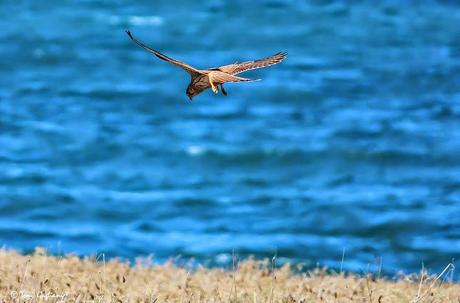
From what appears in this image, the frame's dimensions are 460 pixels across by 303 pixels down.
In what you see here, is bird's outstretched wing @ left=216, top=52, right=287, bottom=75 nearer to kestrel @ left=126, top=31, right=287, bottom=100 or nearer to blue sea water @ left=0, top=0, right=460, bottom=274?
kestrel @ left=126, top=31, right=287, bottom=100

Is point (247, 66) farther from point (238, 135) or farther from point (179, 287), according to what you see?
point (238, 135)

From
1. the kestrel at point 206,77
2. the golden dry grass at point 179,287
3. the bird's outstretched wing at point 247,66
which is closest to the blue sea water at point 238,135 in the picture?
the golden dry grass at point 179,287

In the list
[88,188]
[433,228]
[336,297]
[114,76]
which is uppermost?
[114,76]

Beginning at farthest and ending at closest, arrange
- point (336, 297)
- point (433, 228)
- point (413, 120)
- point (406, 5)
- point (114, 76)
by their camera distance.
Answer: point (406, 5)
point (114, 76)
point (413, 120)
point (433, 228)
point (336, 297)

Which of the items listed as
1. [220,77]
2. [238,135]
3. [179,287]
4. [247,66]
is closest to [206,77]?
[220,77]

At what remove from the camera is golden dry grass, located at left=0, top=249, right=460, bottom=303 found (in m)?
7.71

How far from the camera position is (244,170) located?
25.7 m

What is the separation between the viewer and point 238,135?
27688mm

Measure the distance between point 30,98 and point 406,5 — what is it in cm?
1271

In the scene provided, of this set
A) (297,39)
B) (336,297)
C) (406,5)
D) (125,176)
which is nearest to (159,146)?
(125,176)

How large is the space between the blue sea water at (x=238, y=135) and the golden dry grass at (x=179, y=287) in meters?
9.21

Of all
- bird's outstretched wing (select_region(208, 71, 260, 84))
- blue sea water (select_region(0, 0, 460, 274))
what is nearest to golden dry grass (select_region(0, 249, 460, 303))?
bird's outstretched wing (select_region(208, 71, 260, 84))

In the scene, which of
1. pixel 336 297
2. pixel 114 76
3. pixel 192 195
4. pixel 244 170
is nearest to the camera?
pixel 336 297

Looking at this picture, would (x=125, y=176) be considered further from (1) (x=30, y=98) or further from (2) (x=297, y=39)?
(2) (x=297, y=39)
